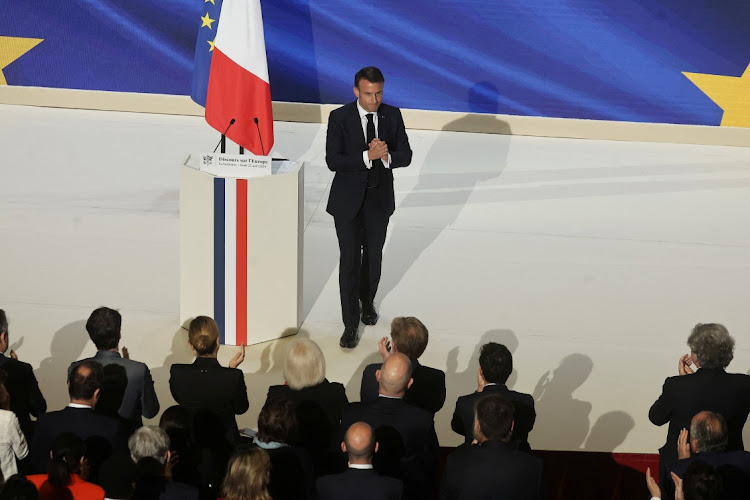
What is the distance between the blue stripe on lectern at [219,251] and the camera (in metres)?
6.18

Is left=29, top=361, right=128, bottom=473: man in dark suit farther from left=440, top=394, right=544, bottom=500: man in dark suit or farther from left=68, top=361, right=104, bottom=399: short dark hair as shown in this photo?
left=440, top=394, right=544, bottom=500: man in dark suit

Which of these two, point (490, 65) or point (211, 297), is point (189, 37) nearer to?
point (490, 65)

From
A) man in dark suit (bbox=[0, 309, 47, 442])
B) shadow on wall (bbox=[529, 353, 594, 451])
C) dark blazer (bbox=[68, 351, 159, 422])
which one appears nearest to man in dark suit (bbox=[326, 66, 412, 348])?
shadow on wall (bbox=[529, 353, 594, 451])

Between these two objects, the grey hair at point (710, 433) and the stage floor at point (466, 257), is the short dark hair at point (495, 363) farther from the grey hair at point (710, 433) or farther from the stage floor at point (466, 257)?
the stage floor at point (466, 257)

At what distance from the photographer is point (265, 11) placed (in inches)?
422

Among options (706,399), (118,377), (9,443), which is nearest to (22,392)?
(118,377)

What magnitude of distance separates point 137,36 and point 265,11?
4.22ft

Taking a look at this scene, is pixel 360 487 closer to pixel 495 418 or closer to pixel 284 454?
pixel 284 454

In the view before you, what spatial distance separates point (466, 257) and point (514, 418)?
3746 mm

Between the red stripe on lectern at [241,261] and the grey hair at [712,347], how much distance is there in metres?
2.62

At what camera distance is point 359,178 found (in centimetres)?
626

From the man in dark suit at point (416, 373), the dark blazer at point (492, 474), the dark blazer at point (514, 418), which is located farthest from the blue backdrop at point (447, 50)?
the dark blazer at point (492, 474)

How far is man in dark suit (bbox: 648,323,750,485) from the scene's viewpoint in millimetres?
4559

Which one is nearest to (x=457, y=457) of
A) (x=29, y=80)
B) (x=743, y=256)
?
(x=743, y=256)
